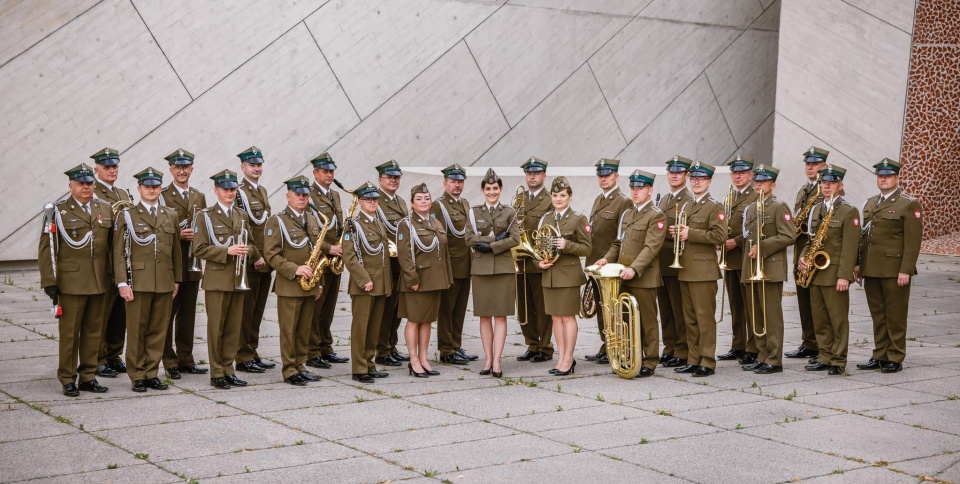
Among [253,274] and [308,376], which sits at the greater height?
[253,274]

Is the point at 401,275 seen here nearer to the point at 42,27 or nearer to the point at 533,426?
the point at 533,426

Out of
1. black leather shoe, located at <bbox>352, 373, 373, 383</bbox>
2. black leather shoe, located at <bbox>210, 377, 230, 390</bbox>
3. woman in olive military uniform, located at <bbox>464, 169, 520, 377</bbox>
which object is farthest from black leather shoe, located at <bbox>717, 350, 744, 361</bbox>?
black leather shoe, located at <bbox>210, 377, 230, 390</bbox>

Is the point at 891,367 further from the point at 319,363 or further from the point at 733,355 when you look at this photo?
the point at 319,363

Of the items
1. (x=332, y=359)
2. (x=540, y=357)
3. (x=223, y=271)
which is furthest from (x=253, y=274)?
(x=540, y=357)

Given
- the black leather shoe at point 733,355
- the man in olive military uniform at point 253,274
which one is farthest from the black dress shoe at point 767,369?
the man in olive military uniform at point 253,274

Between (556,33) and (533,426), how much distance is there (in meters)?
12.4

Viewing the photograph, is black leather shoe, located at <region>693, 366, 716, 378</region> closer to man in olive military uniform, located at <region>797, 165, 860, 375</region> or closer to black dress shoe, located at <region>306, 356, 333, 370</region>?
man in olive military uniform, located at <region>797, 165, 860, 375</region>

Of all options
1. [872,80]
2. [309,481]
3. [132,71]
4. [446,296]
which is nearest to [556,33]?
[872,80]

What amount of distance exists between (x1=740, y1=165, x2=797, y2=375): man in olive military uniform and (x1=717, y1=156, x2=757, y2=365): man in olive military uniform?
0.21m

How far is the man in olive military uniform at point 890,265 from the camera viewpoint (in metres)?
9.12

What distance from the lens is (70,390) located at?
785 centimetres

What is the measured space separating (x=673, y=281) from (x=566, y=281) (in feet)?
4.14

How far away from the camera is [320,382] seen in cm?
862

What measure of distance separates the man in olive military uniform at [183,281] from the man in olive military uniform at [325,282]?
39.2 inches
